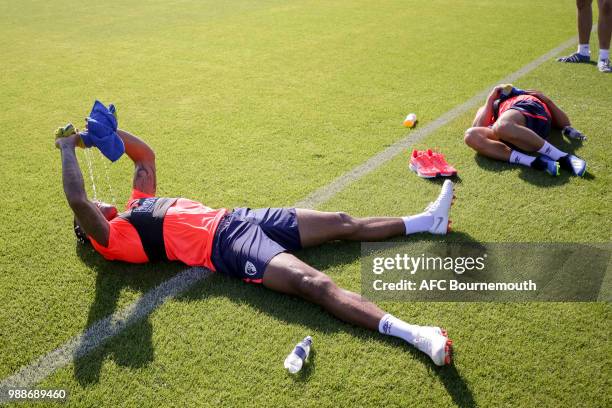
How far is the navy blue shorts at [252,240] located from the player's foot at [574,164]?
9.53ft

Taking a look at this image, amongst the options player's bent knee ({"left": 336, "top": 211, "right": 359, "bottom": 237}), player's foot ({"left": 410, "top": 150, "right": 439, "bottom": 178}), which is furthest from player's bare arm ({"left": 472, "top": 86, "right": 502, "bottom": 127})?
A: player's bent knee ({"left": 336, "top": 211, "right": 359, "bottom": 237})

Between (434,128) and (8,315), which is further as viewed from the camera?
(434,128)

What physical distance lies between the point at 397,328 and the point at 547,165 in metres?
2.78

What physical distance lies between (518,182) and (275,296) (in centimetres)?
277

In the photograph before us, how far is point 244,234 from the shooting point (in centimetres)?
364

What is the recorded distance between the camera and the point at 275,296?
3516 millimetres

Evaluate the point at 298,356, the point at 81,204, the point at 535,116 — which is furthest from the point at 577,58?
the point at 81,204

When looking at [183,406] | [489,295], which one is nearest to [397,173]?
[489,295]

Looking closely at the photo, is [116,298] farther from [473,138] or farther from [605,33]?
[605,33]

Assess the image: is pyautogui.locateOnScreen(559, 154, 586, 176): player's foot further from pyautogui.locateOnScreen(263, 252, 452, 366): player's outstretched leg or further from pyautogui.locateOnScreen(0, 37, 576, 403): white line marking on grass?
pyautogui.locateOnScreen(263, 252, 452, 366): player's outstretched leg

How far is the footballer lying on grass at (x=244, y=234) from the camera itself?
3301 mm

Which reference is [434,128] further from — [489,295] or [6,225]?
[6,225]

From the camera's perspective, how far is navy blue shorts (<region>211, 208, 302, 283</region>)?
3.50 m

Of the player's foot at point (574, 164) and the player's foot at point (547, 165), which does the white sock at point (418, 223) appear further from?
the player's foot at point (574, 164)
